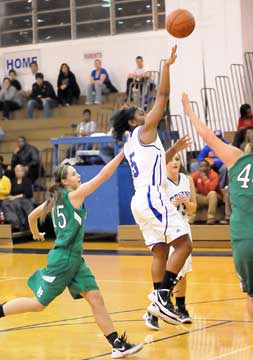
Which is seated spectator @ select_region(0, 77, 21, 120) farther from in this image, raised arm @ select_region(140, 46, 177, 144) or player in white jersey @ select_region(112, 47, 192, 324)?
raised arm @ select_region(140, 46, 177, 144)

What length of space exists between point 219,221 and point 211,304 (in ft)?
21.1

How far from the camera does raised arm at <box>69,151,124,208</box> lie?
6.13m

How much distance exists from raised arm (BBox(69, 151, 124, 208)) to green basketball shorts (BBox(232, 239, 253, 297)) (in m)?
1.24

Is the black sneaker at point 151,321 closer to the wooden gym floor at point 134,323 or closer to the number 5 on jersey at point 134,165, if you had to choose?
the wooden gym floor at point 134,323

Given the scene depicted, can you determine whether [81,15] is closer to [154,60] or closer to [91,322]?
[154,60]

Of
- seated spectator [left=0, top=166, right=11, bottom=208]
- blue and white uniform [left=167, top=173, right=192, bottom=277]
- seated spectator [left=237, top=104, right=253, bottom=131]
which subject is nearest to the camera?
blue and white uniform [left=167, top=173, right=192, bottom=277]

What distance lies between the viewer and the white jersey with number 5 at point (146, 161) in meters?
7.19

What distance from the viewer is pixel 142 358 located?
20.3ft

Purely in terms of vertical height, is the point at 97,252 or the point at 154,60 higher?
the point at 154,60

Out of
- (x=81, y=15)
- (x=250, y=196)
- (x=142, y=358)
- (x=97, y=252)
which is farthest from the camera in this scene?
(x=81, y=15)

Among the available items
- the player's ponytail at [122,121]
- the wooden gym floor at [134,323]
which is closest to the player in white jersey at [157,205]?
the player's ponytail at [122,121]

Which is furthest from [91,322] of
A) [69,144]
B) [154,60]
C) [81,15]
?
[81,15]

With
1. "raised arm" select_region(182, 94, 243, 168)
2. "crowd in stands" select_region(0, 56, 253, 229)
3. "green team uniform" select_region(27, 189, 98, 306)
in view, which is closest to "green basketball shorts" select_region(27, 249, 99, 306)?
"green team uniform" select_region(27, 189, 98, 306)

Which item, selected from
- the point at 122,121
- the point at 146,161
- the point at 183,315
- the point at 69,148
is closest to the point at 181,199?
the point at 146,161
